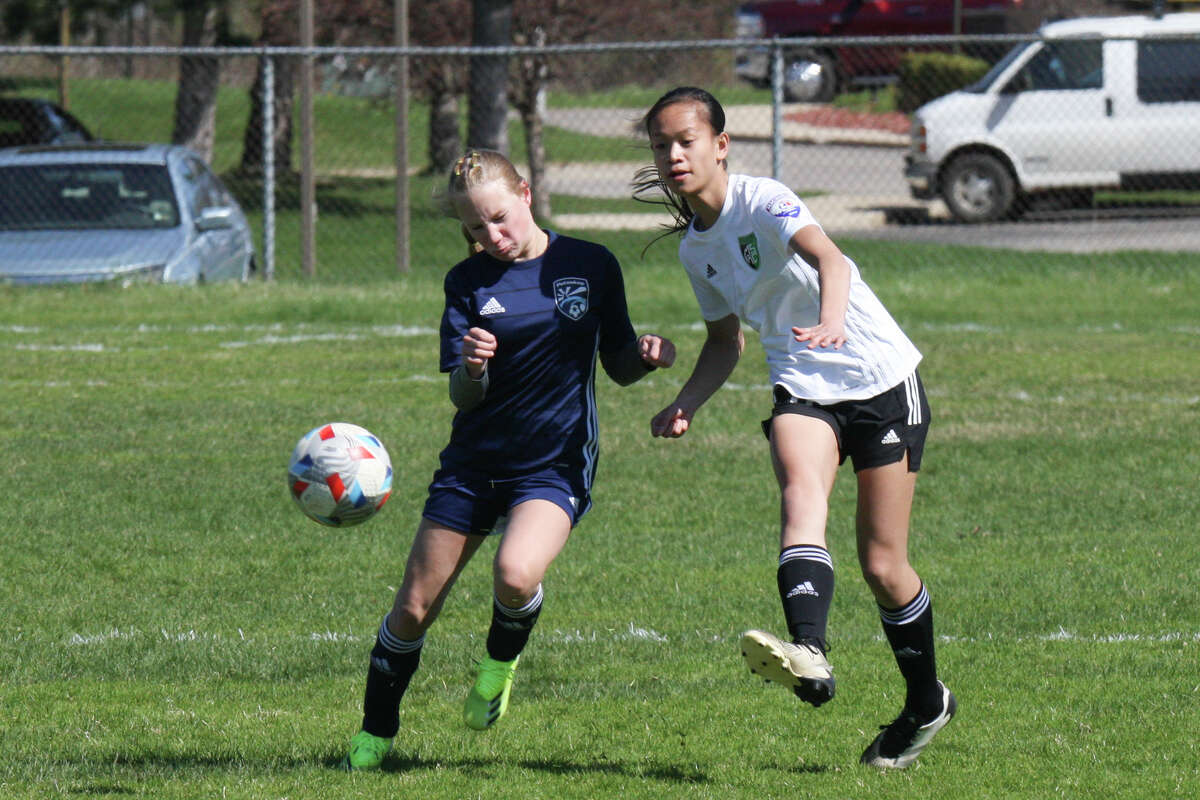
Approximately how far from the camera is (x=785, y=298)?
4.54 metres

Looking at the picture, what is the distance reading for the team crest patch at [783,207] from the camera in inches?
173

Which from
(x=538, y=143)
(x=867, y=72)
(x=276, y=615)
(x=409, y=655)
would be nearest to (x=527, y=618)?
(x=409, y=655)

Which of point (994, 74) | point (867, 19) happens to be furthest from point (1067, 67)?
point (867, 19)

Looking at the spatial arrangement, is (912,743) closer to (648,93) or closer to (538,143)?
(538,143)

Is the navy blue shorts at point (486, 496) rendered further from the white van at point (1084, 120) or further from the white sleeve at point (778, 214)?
the white van at point (1084, 120)

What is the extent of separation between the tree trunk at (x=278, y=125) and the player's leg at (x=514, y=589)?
21400mm

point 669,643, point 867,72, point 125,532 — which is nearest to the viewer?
point 669,643

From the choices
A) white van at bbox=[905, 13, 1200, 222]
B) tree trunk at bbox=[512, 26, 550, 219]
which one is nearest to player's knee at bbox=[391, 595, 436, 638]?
white van at bbox=[905, 13, 1200, 222]

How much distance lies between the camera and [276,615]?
20.1ft

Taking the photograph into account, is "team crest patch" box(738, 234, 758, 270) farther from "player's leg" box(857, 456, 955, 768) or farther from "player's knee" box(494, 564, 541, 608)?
"player's knee" box(494, 564, 541, 608)

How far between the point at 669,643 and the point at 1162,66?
42.8ft

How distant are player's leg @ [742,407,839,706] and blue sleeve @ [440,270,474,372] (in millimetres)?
902

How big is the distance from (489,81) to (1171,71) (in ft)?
23.6

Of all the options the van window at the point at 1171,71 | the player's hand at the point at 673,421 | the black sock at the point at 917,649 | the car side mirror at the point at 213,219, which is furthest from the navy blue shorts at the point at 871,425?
the van window at the point at 1171,71
